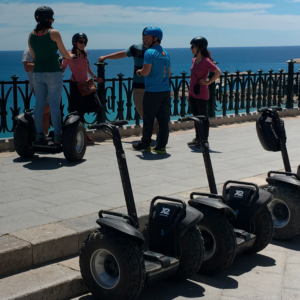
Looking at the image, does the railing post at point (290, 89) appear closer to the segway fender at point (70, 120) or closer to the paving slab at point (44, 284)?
the segway fender at point (70, 120)

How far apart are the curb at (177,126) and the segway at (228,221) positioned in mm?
4798

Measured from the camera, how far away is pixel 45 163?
24.3ft

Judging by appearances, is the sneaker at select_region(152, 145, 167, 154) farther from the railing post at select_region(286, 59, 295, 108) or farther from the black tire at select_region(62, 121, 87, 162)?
the railing post at select_region(286, 59, 295, 108)

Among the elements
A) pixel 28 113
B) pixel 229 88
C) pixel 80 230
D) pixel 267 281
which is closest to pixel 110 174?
pixel 28 113

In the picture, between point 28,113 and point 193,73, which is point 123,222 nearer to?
point 28,113

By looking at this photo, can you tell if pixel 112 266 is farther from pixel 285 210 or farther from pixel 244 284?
pixel 285 210

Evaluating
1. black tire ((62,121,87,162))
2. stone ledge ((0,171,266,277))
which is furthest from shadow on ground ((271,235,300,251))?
black tire ((62,121,87,162))

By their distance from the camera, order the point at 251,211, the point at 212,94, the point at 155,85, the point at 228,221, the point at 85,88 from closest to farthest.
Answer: the point at 228,221 < the point at 251,211 < the point at 155,85 < the point at 85,88 < the point at 212,94

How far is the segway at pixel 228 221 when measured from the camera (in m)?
4.17

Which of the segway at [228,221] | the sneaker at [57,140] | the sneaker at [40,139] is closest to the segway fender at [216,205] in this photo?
the segway at [228,221]

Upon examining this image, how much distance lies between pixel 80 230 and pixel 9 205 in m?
1.21

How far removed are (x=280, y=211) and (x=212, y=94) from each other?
25.2ft

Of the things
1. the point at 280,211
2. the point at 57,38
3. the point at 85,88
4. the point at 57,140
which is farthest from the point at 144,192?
the point at 85,88

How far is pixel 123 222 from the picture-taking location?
367 centimetres
